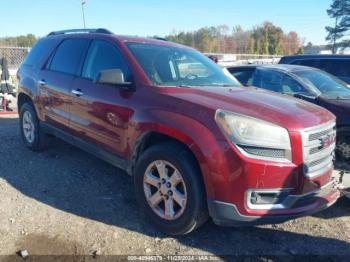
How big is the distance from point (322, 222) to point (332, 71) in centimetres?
572

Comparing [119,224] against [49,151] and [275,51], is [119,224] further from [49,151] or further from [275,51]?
[275,51]

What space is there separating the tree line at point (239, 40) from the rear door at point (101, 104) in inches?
2182

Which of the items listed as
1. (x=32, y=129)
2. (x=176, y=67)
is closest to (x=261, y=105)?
(x=176, y=67)

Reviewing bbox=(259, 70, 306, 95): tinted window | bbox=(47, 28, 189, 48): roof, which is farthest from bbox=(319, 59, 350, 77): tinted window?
bbox=(47, 28, 189, 48): roof

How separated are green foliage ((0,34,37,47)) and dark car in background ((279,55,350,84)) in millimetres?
44391

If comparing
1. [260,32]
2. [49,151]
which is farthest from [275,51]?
[49,151]

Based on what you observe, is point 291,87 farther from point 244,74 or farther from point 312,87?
point 244,74

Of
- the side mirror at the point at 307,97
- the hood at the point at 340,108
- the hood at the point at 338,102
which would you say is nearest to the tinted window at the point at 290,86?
the side mirror at the point at 307,97

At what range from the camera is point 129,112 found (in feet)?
12.2

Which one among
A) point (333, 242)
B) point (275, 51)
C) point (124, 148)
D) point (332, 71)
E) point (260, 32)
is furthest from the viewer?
point (260, 32)

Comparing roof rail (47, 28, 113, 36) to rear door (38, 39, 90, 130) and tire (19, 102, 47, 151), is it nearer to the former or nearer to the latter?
rear door (38, 39, 90, 130)

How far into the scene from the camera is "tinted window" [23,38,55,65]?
559 centimetres

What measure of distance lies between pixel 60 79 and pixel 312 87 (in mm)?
Answer: 4162

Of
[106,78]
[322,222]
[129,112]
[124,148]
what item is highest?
[106,78]
